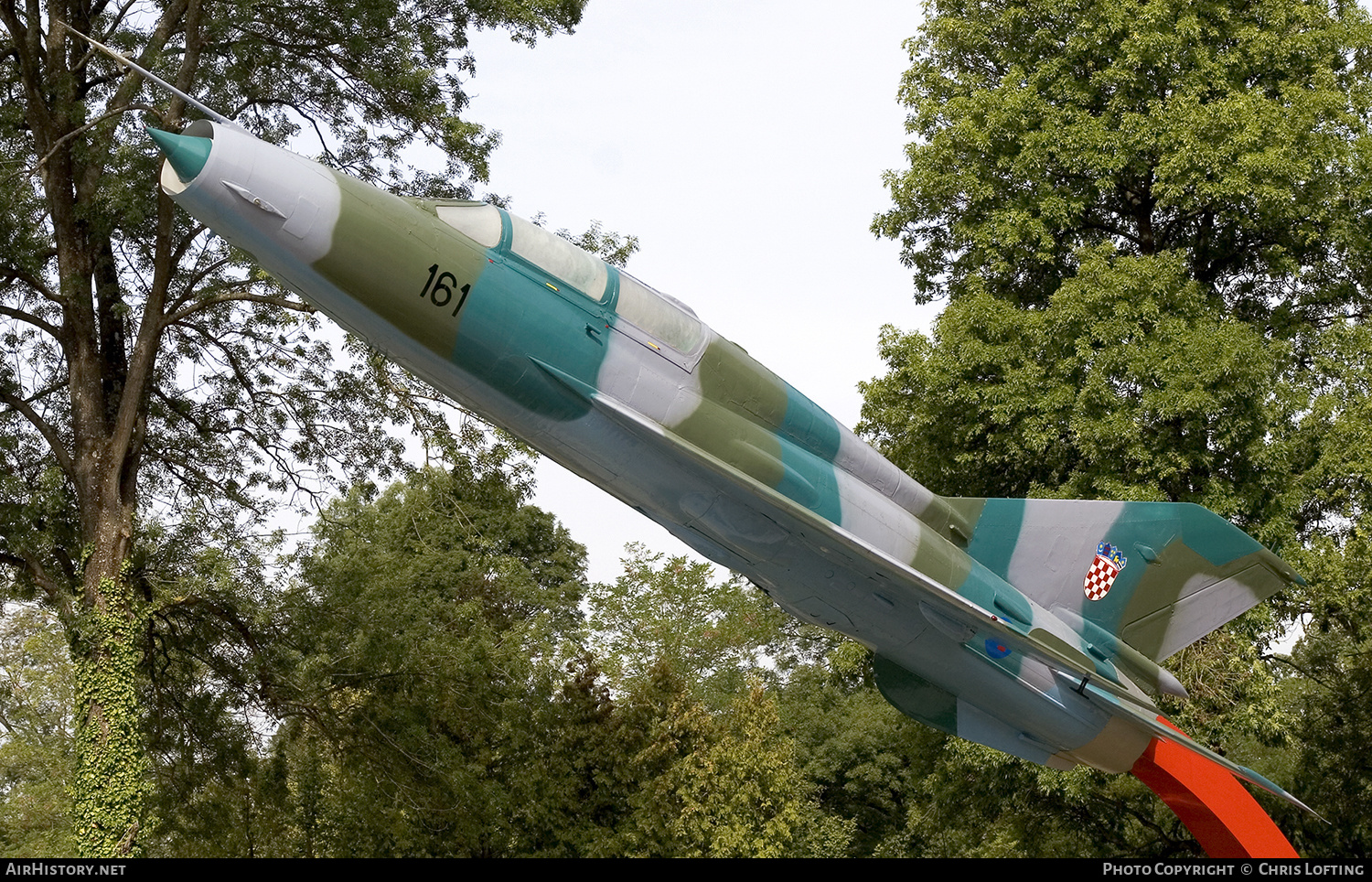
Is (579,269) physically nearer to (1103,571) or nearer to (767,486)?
(767,486)

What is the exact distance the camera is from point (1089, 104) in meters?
18.6

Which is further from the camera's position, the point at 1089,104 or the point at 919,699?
the point at 1089,104

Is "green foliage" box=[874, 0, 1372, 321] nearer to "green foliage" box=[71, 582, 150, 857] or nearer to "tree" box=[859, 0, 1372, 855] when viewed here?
"tree" box=[859, 0, 1372, 855]

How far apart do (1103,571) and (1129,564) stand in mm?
279

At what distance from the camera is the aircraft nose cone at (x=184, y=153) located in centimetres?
789

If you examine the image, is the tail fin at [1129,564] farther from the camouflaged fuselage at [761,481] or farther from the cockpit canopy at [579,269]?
the cockpit canopy at [579,269]

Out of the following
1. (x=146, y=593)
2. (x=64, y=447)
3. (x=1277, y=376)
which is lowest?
(x=146, y=593)

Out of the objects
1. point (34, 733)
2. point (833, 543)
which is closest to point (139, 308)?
point (833, 543)

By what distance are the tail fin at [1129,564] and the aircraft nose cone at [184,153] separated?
7.11m

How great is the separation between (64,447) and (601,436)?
816cm

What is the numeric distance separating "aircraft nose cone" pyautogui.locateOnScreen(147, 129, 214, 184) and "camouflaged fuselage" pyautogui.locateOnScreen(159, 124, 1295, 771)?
0.19ft

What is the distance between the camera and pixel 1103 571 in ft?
38.6

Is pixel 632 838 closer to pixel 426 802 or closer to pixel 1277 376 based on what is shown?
pixel 426 802
